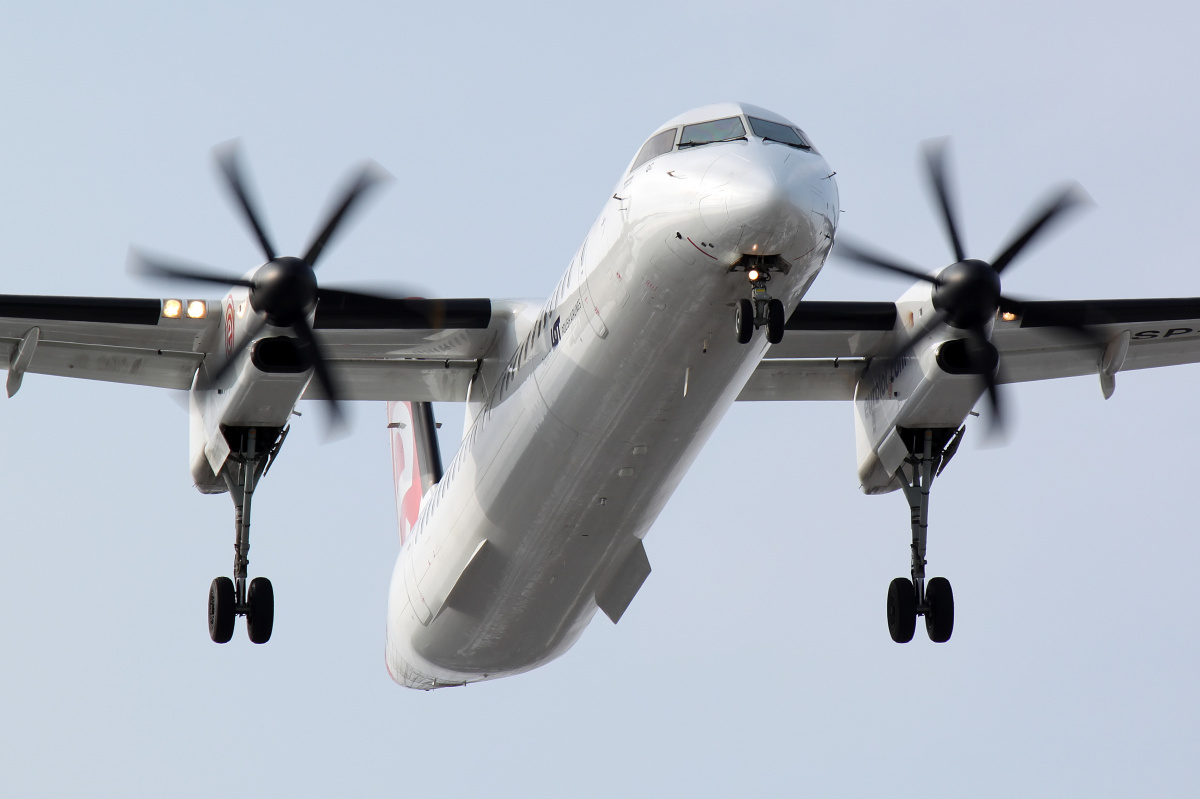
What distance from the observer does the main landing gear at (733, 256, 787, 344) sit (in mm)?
12164

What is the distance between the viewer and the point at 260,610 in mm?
18109

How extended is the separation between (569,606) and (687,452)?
3.26 meters

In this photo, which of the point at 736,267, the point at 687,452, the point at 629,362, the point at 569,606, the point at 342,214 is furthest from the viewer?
the point at 569,606

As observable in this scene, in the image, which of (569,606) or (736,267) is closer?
(736,267)

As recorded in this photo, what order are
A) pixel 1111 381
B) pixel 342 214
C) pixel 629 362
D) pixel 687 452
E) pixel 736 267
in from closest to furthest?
pixel 736 267 < pixel 629 362 < pixel 687 452 < pixel 342 214 < pixel 1111 381

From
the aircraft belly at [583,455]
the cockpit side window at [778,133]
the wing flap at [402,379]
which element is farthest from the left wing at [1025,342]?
the cockpit side window at [778,133]

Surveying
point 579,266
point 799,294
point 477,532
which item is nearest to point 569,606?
point 477,532

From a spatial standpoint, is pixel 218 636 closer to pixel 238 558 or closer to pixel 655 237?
pixel 238 558

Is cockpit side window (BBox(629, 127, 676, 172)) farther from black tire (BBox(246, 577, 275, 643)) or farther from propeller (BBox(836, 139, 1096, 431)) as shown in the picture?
black tire (BBox(246, 577, 275, 643))

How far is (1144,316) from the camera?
17781 millimetres

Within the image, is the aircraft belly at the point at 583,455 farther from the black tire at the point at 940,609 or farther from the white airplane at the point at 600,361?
the black tire at the point at 940,609

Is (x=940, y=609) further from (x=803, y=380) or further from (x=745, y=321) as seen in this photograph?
(x=745, y=321)

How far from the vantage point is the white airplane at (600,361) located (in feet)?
41.8

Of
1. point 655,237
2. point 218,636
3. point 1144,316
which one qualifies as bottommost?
point 218,636
